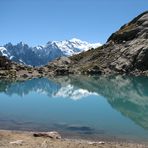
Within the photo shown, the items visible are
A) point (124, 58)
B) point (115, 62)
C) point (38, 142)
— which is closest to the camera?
point (38, 142)

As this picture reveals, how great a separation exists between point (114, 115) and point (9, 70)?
4516 inches

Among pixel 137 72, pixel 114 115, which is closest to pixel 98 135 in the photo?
pixel 114 115

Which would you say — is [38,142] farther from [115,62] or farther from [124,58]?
[115,62]

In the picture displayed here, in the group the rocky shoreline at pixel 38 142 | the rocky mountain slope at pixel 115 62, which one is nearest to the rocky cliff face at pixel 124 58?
the rocky mountain slope at pixel 115 62

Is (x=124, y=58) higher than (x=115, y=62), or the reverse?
(x=124, y=58)

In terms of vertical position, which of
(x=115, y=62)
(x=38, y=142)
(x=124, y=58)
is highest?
(x=124, y=58)

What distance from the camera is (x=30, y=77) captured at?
6033 inches

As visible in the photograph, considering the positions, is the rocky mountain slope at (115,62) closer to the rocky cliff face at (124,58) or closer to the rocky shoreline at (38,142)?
the rocky cliff face at (124,58)

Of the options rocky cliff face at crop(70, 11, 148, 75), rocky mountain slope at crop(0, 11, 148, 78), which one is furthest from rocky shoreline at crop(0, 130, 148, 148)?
rocky mountain slope at crop(0, 11, 148, 78)

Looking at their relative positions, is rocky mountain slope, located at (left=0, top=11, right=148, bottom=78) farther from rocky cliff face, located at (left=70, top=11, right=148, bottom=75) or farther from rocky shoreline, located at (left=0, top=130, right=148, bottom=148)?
rocky shoreline, located at (left=0, top=130, right=148, bottom=148)

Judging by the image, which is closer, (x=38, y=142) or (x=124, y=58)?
(x=38, y=142)

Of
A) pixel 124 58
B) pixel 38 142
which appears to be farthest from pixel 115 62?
pixel 38 142

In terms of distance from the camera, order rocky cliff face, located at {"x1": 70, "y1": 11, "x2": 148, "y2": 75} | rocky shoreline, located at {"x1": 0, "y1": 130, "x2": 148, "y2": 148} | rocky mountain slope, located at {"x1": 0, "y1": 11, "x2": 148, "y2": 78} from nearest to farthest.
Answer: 1. rocky shoreline, located at {"x1": 0, "y1": 130, "x2": 148, "y2": 148}
2. rocky cliff face, located at {"x1": 70, "y1": 11, "x2": 148, "y2": 75}
3. rocky mountain slope, located at {"x1": 0, "y1": 11, "x2": 148, "y2": 78}

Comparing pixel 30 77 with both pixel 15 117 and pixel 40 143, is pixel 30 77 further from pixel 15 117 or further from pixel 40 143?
pixel 40 143
